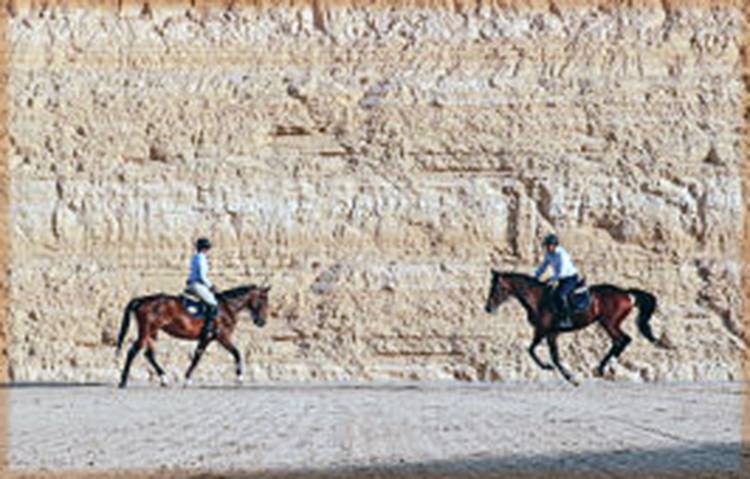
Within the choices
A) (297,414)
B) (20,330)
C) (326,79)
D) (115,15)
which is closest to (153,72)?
(115,15)

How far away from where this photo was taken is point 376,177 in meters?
34.4

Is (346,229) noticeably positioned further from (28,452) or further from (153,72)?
(28,452)

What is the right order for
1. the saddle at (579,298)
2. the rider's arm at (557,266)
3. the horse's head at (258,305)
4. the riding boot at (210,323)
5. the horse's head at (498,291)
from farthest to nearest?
the horse's head at (258,305), the saddle at (579,298), the riding boot at (210,323), the horse's head at (498,291), the rider's arm at (557,266)

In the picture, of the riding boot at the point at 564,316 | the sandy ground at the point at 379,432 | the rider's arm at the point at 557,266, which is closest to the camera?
the sandy ground at the point at 379,432

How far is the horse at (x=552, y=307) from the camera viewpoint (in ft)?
80.9

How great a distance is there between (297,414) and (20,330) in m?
19.1

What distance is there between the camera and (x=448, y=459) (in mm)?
10609

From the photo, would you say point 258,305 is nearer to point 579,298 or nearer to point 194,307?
point 194,307

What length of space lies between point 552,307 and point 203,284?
5.82 meters

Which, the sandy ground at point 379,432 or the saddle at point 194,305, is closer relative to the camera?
the sandy ground at point 379,432

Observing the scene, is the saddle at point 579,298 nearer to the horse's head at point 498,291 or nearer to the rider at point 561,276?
the rider at point 561,276

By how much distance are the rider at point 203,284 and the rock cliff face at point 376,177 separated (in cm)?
783

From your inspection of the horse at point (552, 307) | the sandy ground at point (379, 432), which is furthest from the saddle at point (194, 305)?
the horse at point (552, 307)

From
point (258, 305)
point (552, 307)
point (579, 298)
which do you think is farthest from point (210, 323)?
point (579, 298)
